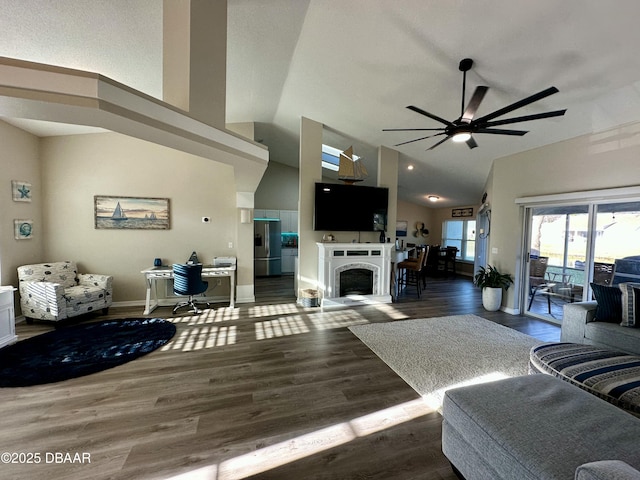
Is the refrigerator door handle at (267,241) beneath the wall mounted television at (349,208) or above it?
beneath

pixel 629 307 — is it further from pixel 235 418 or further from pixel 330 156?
pixel 330 156

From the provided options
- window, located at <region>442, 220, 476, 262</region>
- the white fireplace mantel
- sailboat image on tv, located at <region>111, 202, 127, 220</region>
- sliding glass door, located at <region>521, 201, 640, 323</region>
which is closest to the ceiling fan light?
sliding glass door, located at <region>521, 201, 640, 323</region>

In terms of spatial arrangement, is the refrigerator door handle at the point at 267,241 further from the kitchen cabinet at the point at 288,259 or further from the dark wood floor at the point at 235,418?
the dark wood floor at the point at 235,418

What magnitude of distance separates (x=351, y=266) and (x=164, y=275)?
11.5 feet

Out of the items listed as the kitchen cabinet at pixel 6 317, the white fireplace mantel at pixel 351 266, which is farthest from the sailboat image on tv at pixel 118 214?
the white fireplace mantel at pixel 351 266

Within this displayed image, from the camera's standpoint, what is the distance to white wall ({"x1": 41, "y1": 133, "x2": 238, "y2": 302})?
183 inches

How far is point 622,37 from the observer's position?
89.4 inches

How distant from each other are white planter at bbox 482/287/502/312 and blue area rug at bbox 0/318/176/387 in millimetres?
5483

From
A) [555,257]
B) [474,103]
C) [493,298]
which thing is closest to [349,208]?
[474,103]

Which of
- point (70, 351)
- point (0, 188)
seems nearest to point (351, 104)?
point (70, 351)

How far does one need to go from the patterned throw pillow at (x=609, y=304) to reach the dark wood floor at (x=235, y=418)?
2.33 meters

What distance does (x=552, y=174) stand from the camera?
4090 millimetres

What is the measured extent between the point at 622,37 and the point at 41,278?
784 centimetres

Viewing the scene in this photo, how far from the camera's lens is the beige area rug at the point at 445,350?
8.62 feet
